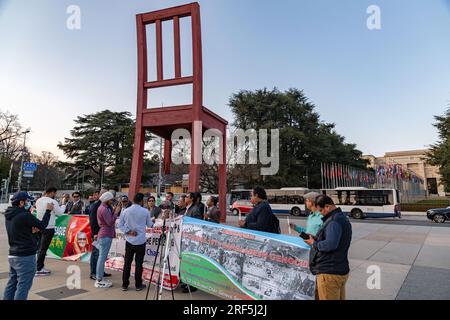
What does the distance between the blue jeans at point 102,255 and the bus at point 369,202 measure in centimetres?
1930

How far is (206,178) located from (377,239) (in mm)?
20225

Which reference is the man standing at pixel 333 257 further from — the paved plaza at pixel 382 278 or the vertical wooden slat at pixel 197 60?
the vertical wooden slat at pixel 197 60

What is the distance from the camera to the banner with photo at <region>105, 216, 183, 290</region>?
391 centimetres

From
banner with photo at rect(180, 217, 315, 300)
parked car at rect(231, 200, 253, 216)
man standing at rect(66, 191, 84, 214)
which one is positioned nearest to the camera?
banner with photo at rect(180, 217, 315, 300)

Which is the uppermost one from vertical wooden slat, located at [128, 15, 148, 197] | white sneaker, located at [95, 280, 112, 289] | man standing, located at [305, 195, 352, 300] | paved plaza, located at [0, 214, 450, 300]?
vertical wooden slat, located at [128, 15, 148, 197]

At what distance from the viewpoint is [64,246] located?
6137 millimetres

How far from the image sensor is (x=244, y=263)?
330cm

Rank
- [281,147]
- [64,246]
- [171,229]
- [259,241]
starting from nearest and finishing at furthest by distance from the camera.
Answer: [259,241]
[171,229]
[64,246]
[281,147]

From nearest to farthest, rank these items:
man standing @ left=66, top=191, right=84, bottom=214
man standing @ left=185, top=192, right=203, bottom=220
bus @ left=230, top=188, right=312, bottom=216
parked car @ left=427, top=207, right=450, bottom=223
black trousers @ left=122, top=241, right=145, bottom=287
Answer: black trousers @ left=122, top=241, right=145, bottom=287
man standing @ left=185, top=192, right=203, bottom=220
man standing @ left=66, top=191, right=84, bottom=214
parked car @ left=427, top=207, right=450, bottom=223
bus @ left=230, top=188, right=312, bottom=216

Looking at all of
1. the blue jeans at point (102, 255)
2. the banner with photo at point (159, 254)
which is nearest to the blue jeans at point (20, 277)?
the blue jeans at point (102, 255)

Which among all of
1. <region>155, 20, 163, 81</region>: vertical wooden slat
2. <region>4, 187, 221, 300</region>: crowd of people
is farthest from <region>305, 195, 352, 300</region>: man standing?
<region>155, 20, 163, 81</region>: vertical wooden slat

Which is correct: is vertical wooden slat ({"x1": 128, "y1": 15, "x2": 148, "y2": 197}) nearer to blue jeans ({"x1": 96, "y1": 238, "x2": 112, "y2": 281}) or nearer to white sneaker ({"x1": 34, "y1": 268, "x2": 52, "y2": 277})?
white sneaker ({"x1": 34, "y1": 268, "x2": 52, "y2": 277})
